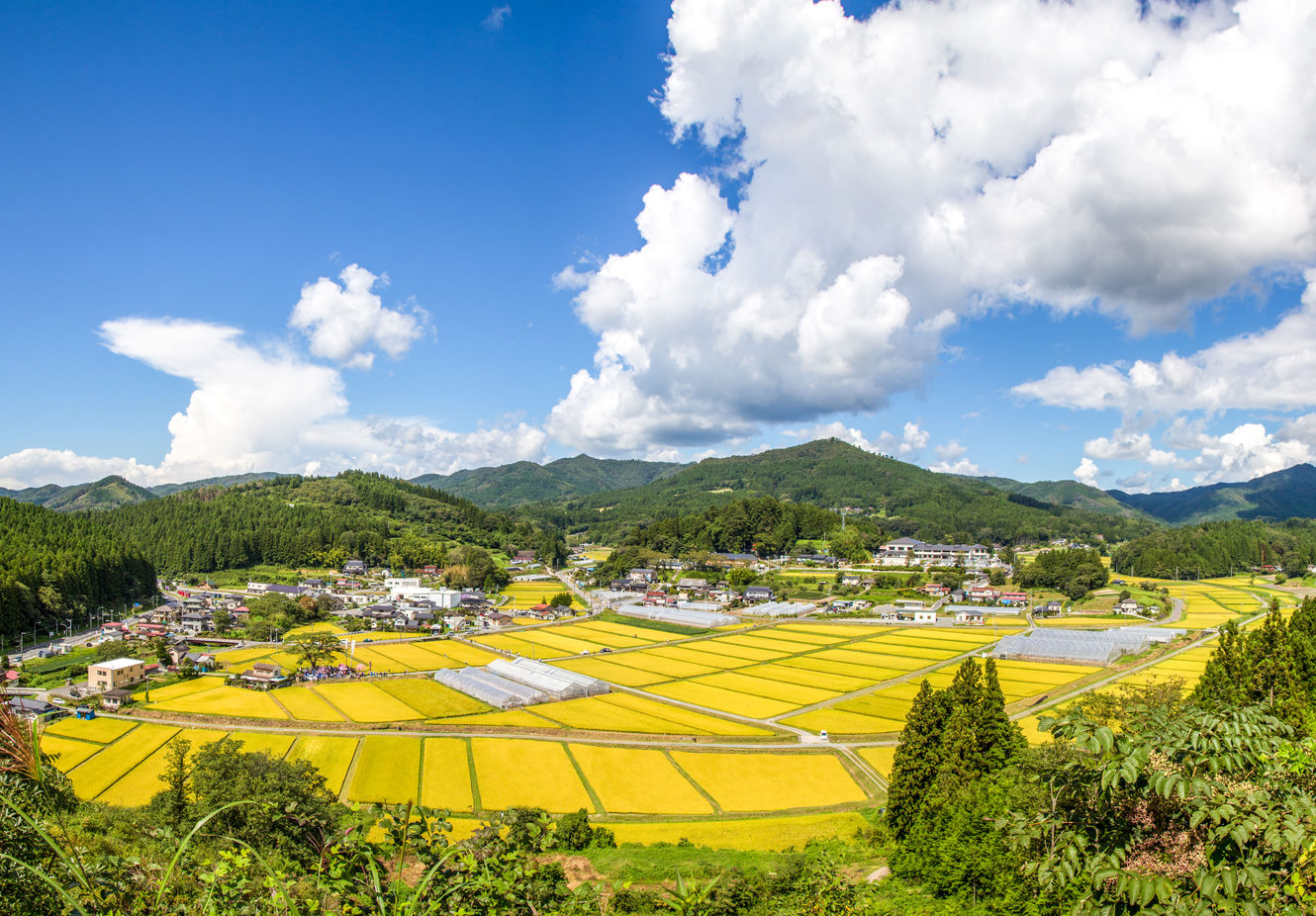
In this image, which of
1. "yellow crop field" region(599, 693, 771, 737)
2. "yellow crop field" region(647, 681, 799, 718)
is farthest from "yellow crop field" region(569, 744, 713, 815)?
"yellow crop field" region(647, 681, 799, 718)

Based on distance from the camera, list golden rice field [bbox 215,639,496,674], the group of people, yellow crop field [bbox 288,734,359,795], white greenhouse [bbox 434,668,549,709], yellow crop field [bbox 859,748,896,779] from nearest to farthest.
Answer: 1. yellow crop field [bbox 288,734,359,795]
2. yellow crop field [bbox 859,748,896,779]
3. white greenhouse [bbox 434,668,549,709]
4. the group of people
5. golden rice field [bbox 215,639,496,674]

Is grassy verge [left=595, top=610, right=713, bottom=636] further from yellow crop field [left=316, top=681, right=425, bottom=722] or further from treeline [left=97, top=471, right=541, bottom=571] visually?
treeline [left=97, top=471, right=541, bottom=571]

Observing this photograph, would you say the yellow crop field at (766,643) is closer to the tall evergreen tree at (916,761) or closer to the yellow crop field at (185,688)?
the tall evergreen tree at (916,761)

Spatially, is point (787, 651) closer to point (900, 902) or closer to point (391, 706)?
point (391, 706)

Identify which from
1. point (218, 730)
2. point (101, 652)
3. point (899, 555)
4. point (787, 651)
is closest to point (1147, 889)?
point (218, 730)

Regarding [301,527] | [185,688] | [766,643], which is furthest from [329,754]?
[301,527]

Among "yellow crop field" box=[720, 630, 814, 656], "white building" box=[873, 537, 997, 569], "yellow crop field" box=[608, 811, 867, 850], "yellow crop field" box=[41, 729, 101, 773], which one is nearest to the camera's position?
"yellow crop field" box=[608, 811, 867, 850]

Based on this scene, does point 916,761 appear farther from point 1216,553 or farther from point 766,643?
point 1216,553
